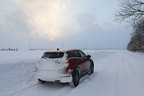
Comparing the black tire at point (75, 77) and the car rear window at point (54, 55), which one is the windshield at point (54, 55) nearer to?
the car rear window at point (54, 55)

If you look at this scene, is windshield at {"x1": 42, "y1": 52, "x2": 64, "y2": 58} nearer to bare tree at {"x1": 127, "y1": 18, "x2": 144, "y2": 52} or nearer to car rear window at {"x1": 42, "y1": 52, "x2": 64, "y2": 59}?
car rear window at {"x1": 42, "y1": 52, "x2": 64, "y2": 59}

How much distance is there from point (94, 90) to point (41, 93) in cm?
219

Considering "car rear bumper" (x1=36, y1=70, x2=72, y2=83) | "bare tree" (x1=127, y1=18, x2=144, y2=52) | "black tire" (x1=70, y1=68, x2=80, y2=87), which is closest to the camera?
"car rear bumper" (x1=36, y1=70, x2=72, y2=83)

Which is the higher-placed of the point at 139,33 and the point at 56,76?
the point at 139,33

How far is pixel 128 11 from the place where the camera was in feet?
35.4

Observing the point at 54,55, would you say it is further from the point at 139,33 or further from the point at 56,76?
the point at 139,33

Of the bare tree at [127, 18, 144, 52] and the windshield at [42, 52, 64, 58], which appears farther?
the bare tree at [127, 18, 144, 52]

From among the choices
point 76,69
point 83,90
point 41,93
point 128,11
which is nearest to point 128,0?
point 128,11

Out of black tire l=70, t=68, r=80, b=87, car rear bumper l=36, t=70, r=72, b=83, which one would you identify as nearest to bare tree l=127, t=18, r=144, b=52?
black tire l=70, t=68, r=80, b=87

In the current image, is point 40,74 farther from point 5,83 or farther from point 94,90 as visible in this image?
point 94,90

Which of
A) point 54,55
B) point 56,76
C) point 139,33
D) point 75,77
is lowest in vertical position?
point 75,77

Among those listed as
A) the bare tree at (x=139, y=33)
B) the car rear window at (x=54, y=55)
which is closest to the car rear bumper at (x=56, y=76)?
the car rear window at (x=54, y=55)

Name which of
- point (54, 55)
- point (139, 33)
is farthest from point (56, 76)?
point (139, 33)

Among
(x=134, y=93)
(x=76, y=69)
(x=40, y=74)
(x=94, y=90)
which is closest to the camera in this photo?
(x=134, y=93)
